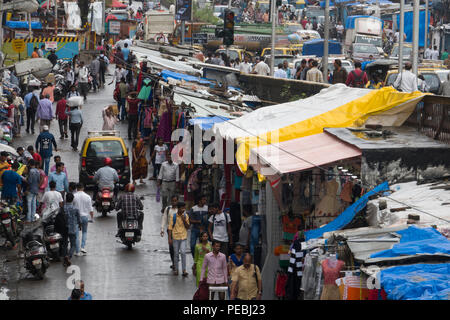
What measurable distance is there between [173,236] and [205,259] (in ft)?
8.27

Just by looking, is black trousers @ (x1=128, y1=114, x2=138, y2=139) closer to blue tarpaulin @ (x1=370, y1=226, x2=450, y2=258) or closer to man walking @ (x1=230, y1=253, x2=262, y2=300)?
man walking @ (x1=230, y1=253, x2=262, y2=300)

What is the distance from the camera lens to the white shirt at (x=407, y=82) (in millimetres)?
23203

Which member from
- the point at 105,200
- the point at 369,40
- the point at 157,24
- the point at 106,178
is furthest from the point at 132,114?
the point at 157,24

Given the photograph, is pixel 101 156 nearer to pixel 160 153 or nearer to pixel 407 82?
pixel 160 153

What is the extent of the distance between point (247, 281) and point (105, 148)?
1122 cm

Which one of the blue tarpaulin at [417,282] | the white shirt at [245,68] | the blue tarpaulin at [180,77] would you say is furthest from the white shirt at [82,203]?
the white shirt at [245,68]

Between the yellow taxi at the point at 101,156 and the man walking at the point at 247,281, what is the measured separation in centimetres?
1078

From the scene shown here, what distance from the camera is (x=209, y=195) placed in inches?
843

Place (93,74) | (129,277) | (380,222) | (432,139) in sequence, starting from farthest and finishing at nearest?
1. (93,74)
2. (129,277)
3. (432,139)
4. (380,222)

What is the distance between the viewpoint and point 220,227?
1750cm

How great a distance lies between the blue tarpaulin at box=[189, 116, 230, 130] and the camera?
2123 centimetres

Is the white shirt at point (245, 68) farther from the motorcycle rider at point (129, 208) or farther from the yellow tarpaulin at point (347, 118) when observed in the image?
the yellow tarpaulin at point (347, 118)
